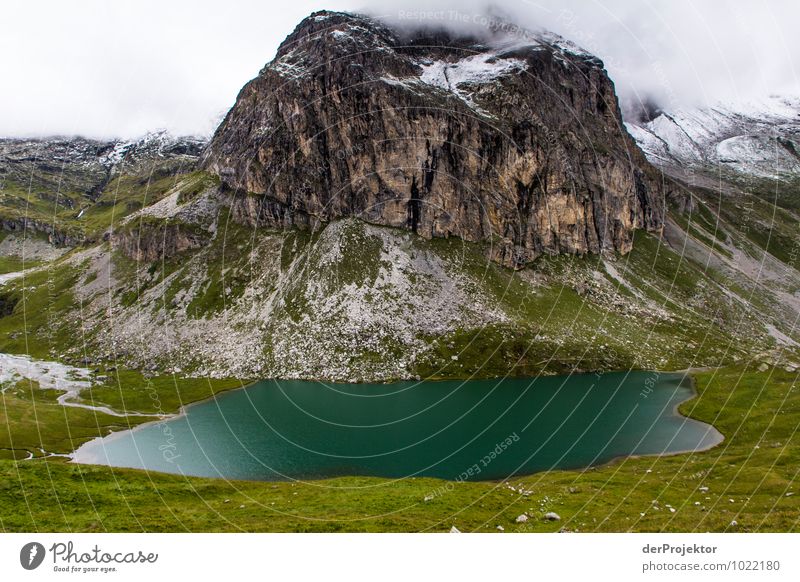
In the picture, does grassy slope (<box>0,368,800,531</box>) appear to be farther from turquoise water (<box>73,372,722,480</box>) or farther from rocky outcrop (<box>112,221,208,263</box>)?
rocky outcrop (<box>112,221,208,263</box>)

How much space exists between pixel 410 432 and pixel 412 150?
4315 inches

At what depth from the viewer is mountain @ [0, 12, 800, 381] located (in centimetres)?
11850

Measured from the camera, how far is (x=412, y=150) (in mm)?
155875

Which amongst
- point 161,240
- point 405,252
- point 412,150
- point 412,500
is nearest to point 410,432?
point 412,500

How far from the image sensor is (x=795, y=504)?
29.8 m

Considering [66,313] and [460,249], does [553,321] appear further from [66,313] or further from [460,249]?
[66,313]

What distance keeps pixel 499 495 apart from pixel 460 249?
382 ft

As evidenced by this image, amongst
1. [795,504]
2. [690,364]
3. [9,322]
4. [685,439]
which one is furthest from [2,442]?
[690,364]

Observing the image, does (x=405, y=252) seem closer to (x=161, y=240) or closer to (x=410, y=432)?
(x=161, y=240)

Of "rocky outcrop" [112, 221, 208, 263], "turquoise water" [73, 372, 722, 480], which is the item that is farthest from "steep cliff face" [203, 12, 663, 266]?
"turquoise water" [73, 372, 722, 480]

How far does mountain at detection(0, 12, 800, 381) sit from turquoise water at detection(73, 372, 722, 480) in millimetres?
15584

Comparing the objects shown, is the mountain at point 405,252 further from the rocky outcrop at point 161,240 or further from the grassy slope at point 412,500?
the grassy slope at point 412,500

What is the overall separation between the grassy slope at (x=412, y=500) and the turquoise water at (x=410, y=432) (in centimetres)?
969

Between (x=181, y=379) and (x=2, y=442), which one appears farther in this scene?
(x=181, y=379)
